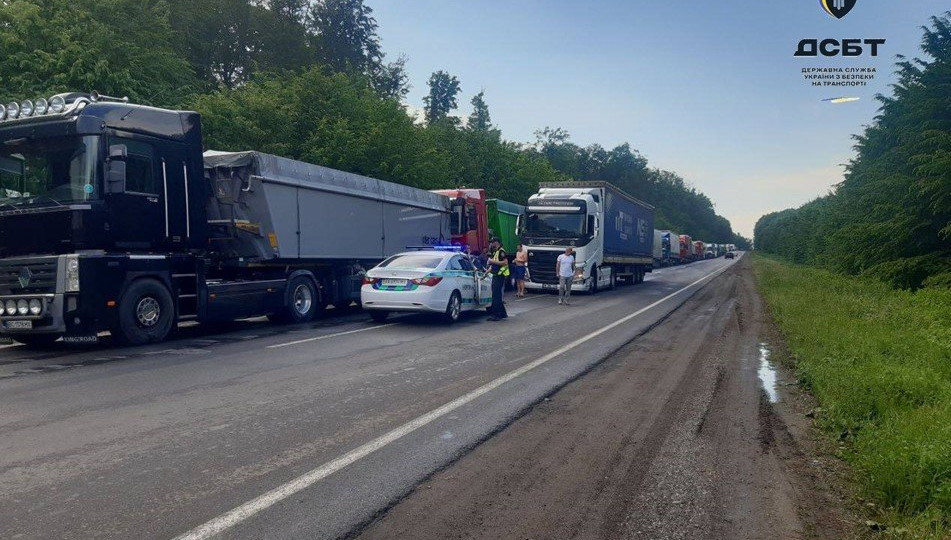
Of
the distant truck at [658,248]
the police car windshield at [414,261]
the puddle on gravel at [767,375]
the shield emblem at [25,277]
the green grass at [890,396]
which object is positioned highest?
the distant truck at [658,248]

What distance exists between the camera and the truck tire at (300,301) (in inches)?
590

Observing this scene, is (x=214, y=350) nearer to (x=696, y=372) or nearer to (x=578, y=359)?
(x=578, y=359)

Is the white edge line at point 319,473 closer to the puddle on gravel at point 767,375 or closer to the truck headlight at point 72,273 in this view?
the puddle on gravel at point 767,375

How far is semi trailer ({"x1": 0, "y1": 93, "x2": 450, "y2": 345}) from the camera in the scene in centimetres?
1031

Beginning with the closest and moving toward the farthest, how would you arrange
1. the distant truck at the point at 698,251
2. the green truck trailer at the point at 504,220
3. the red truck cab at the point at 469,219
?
the red truck cab at the point at 469,219 < the green truck trailer at the point at 504,220 < the distant truck at the point at 698,251

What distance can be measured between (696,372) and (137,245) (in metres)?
9.06

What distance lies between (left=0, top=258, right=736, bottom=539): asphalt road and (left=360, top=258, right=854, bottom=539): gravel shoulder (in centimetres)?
36

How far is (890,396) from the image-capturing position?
22.4 feet

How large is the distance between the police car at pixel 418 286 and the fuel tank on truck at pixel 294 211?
2.12m

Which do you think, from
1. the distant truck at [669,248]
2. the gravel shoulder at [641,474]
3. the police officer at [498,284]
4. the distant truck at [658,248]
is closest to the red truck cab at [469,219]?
the police officer at [498,284]

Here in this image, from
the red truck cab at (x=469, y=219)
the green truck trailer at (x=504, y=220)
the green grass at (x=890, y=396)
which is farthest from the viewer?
the green truck trailer at (x=504, y=220)

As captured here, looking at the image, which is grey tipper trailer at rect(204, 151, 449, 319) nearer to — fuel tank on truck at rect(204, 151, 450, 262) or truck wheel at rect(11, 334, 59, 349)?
fuel tank on truck at rect(204, 151, 450, 262)

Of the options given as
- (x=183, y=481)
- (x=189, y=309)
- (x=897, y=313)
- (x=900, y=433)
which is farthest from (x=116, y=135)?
(x=897, y=313)

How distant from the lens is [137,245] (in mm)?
11219
